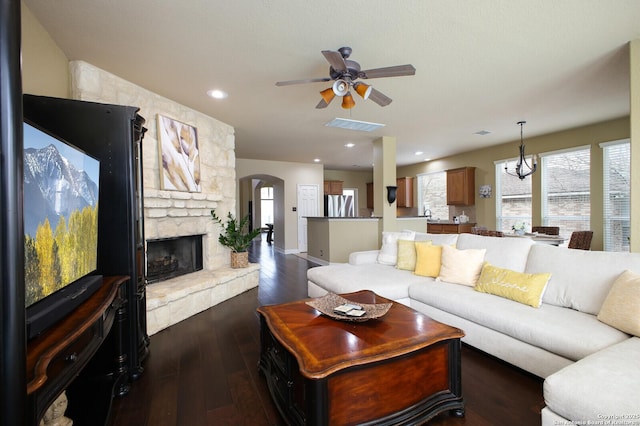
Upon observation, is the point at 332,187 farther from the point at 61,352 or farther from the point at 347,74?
the point at 61,352

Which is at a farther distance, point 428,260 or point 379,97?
point 428,260

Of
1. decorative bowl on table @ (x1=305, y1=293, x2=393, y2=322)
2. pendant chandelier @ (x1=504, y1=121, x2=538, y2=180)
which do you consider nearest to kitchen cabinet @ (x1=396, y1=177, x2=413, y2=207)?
pendant chandelier @ (x1=504, y1=121, x2=538, y2=180)

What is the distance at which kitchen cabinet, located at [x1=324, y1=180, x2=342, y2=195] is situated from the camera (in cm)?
909

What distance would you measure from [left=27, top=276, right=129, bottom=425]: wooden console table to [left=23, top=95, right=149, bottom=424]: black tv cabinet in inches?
21.6

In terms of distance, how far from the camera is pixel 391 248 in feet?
12.4

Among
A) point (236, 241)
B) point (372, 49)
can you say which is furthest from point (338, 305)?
point (236, 241)

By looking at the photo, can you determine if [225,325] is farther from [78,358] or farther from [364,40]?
[364,40]

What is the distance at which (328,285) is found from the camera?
3236 millimetres

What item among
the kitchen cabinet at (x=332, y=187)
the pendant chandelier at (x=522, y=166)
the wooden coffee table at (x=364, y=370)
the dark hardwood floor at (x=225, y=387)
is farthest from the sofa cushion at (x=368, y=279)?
the kitchen cabinet at (x=332, y=187)

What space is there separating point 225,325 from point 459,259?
2483 mm

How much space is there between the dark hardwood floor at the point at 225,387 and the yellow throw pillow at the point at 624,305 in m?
0.59

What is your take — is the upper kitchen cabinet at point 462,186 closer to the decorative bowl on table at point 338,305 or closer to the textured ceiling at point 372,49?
the textured ceiling at point 372,49

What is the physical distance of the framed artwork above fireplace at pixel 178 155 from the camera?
3.38m

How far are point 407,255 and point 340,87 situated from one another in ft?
6.84
